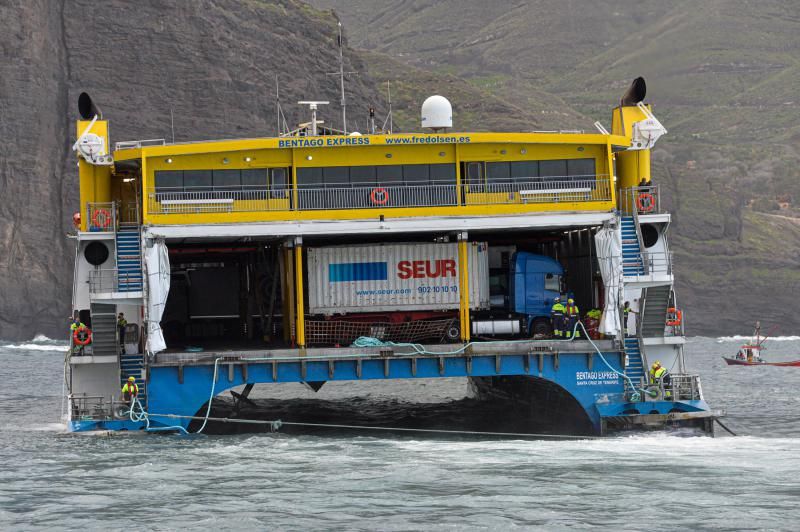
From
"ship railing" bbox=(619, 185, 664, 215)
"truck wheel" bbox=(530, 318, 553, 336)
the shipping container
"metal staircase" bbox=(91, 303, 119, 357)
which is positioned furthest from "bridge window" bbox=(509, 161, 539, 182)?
"metal staircase" bbox=(91, 303, 119, 357)

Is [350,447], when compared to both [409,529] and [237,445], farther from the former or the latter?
[409,529]

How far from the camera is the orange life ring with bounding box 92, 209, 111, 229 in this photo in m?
37.3

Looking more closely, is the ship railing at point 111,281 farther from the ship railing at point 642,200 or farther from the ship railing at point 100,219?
the ship railing at point 642,200

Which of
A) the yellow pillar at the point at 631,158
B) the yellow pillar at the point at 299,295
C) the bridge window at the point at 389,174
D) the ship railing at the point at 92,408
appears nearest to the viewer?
the ship railing at the point at 92,408

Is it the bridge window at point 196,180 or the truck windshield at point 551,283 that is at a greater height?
the bridge window at point 196,180

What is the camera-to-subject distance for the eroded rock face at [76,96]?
145 metres

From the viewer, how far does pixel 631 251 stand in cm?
3650

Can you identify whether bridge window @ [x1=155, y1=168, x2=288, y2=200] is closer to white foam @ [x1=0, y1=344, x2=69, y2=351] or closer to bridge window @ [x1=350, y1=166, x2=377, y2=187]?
bridge window @ [x1=350, y1=166, x2=377, y2=187]

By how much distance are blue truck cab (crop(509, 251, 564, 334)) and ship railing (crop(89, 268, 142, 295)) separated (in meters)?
11.7

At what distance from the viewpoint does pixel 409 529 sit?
23797 mm

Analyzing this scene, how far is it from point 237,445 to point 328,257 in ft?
24.6

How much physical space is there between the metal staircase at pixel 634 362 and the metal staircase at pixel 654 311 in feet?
1.33

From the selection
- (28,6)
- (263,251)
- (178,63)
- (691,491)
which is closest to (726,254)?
(178,63)

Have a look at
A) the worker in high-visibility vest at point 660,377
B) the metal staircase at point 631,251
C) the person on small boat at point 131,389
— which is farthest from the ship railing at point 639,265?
the person on small boat at point 131,389
